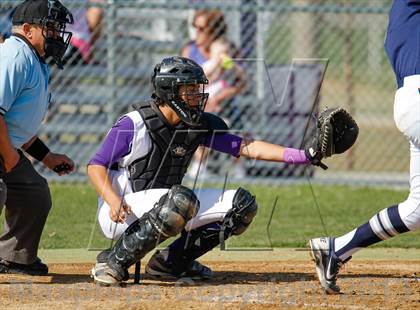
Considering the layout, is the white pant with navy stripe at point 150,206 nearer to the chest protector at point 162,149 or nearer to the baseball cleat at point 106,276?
the chest protector at point 162,149

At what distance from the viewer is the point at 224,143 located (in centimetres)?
613

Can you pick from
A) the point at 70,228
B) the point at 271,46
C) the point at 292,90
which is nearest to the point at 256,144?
the point at 70,228

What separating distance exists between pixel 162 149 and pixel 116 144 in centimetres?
32

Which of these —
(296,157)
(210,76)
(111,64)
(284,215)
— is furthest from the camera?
(111,64)

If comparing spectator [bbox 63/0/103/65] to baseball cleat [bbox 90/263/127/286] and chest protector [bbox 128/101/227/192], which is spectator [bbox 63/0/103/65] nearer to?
chest protector [bbox 128/101/227/192]

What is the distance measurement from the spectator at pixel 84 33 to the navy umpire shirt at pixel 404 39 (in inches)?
245

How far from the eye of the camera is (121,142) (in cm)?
577

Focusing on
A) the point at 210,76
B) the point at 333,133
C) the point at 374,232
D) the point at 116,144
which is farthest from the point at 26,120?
the point at 210,76

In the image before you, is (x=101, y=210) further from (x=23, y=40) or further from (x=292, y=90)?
(x=292, y=90)

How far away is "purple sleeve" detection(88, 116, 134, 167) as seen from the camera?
575 cm

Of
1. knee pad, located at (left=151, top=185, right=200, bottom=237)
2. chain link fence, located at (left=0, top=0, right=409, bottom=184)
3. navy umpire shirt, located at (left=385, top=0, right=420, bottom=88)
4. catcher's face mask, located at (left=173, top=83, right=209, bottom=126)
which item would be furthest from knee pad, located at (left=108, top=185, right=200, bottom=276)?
chain link fence, located at (left=0, top=0, right=409, bottom=184)

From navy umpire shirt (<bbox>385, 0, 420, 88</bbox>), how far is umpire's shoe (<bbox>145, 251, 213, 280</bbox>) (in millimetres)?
1694

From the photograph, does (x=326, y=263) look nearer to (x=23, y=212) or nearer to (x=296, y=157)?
(x=296, y=157)

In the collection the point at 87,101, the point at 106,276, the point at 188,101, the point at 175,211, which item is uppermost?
the point at 188,101
